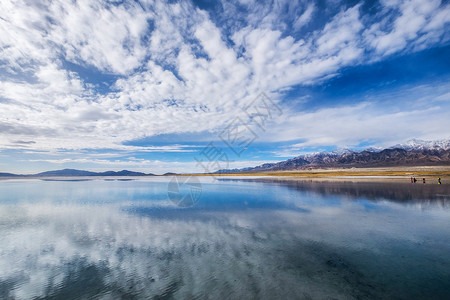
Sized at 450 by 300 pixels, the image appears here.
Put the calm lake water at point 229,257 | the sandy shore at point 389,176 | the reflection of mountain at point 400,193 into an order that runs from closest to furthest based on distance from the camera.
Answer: the calm lake water at point 229,257, the reflection of mountain at point 400,193, the sandy shore at point 389,176

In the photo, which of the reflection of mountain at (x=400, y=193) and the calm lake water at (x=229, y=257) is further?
→ the reflection of mountain at (x=400, y=193)

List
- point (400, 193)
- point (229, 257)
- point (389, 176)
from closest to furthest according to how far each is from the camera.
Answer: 1. point (229, 257)
2. point (400, 193)
3. point (389, 176)

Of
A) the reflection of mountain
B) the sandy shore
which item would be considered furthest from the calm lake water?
the sandy shore

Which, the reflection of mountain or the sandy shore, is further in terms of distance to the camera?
the sandy shore

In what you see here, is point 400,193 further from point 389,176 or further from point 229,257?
point 389,176

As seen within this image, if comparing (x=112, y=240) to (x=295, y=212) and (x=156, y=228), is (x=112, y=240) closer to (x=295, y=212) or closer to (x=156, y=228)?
(x=156, y=228)

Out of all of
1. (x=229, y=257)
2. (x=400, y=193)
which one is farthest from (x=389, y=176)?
(x=229, y=257)

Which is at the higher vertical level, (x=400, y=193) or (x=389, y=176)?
(x=389, y=176)

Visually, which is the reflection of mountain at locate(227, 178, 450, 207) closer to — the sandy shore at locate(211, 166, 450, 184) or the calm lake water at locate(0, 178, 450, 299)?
the calm lake water at locate(0, 178, 450, 299)

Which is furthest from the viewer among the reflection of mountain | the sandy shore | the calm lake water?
the sandy shore

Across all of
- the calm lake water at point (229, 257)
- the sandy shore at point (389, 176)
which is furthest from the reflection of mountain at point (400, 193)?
the sandy shore at point (389, 176)

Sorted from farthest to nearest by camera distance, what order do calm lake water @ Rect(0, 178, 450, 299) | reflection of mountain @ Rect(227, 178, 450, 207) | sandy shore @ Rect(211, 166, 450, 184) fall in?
sandy shore @ Rect(211, 166, 450, 184) < reflection of mountain @ Rect(227, 178, 450, 207) < calm lake water @ Rect(0, 178, 450, 299)

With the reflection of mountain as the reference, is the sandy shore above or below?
above

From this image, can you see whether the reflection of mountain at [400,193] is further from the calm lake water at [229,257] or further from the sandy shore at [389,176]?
the sandy shore at [389,176]
